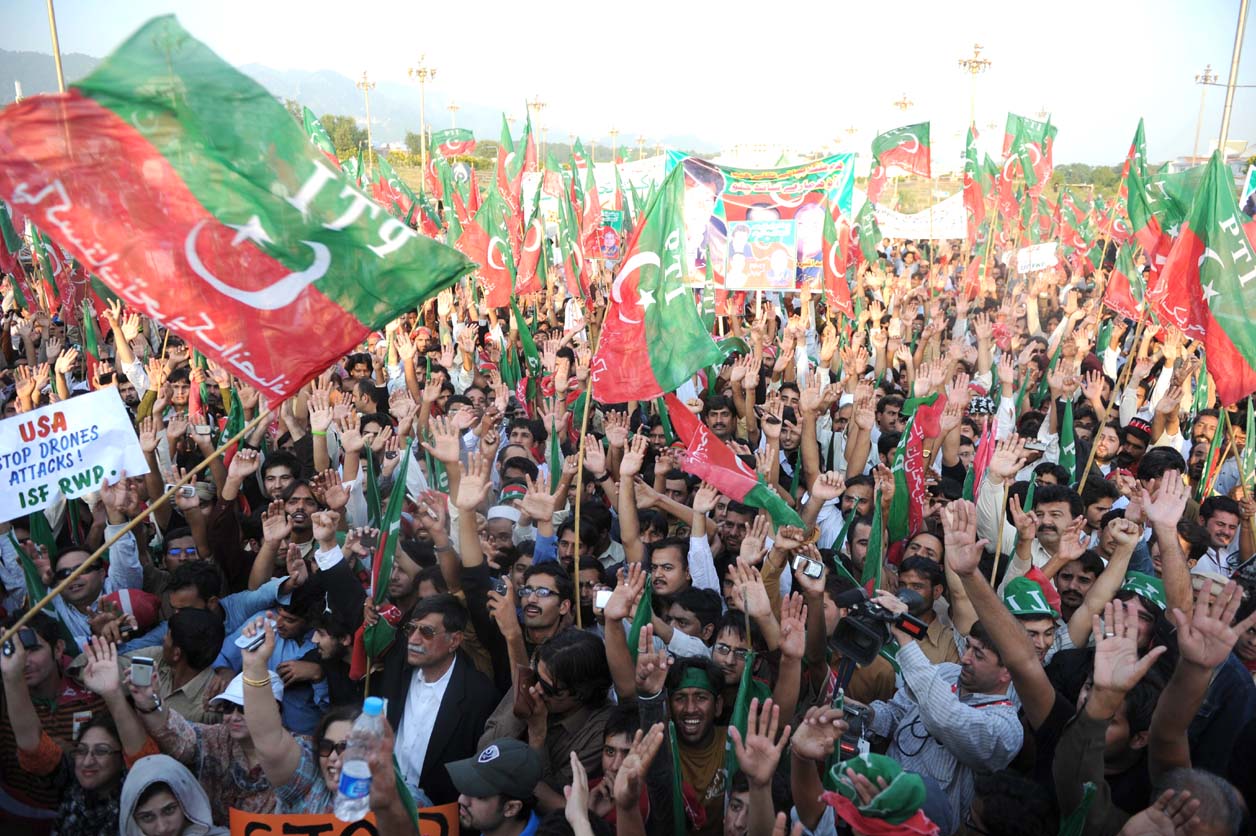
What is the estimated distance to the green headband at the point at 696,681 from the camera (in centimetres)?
370

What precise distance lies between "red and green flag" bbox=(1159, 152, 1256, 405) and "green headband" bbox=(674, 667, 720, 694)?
12.0ft

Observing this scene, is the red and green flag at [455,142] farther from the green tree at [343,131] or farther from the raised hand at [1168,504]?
the green tree at [343,131]

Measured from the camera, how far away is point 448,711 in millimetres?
3797

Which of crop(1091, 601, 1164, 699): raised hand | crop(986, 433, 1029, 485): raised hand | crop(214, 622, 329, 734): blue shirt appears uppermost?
crop(1091, 601, 1164, 699): raised hand

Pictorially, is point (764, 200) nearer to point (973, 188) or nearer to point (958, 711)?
point (973, 188)

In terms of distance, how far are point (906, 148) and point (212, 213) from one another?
13.4m

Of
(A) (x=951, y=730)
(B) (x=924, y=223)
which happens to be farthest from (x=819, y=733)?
(B) (x=924, y=223)

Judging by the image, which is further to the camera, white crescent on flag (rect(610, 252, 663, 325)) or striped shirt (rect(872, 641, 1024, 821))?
white crescent on flag (rect(610, 252, 663, 325))

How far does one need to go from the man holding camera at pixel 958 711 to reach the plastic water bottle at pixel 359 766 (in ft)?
6.03

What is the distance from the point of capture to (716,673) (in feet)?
12.7

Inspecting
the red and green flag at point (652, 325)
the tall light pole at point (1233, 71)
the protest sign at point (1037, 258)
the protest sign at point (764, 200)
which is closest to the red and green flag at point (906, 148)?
the protest sign at point (1037, 258)

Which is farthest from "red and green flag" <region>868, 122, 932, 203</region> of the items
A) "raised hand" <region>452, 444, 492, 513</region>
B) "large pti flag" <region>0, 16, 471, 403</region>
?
"large pti flag" <region>0, 16, 471, 403</region>

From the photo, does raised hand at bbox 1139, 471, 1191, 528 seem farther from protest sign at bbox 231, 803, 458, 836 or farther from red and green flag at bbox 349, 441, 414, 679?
red and green flag at bbox 349, 441, 414, 679

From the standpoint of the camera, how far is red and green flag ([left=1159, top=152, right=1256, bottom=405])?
5301mm
